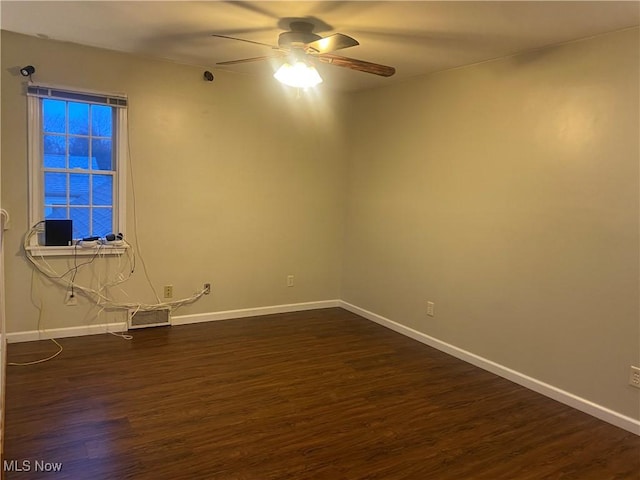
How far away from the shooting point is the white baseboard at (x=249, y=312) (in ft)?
15.1

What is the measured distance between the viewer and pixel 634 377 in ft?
9.38

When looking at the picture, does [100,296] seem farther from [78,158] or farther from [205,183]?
[205,183]

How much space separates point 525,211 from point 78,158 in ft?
12.3

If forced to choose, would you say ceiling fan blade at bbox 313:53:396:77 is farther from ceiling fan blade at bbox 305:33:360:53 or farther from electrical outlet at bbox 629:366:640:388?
electrical outlet at bbox 629:366:640:388

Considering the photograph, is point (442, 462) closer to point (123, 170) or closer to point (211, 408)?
point (211, 408)

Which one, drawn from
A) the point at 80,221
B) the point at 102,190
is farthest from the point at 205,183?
the point at 80,221

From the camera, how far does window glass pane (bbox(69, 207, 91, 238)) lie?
13.3 feet

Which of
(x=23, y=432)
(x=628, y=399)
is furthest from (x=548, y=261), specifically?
(x=23, y=432)

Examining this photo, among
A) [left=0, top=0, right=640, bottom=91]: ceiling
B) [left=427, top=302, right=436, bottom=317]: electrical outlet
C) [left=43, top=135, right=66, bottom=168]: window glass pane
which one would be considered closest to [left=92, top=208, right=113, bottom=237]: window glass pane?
[left=43, top=135, right=66, bottom=168]: window glass pane

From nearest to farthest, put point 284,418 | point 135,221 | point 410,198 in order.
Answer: point 284,418
point 135,221
point 410,198

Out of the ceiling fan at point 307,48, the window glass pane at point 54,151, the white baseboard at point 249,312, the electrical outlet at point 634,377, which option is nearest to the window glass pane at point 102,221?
the window glass pane at point 54,151

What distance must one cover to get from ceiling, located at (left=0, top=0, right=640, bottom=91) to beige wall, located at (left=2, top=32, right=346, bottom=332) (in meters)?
0.31

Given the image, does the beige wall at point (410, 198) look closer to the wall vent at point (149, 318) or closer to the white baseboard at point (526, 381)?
the white baseboard at point (526, 381)

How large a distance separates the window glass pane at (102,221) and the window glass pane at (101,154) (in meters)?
0.39
